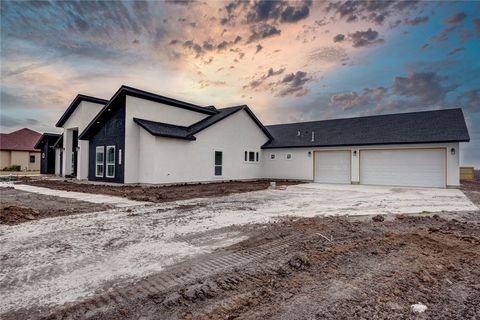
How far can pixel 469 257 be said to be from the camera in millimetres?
4035

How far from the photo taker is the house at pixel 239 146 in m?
15.2

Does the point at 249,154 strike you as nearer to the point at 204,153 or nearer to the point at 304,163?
the point at 304,163

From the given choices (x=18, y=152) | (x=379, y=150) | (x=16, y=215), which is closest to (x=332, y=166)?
(x=379, y=150)

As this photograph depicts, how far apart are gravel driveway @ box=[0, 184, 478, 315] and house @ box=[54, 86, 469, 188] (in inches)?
303

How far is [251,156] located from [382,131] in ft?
30.4

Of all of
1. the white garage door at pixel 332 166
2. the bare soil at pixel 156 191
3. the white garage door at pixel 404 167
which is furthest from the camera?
the white garage door at pixel 332 166

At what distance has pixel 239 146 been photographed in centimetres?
1995

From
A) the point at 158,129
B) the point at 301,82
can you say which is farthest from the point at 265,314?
the point at 301,82

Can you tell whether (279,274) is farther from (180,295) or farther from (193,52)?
(193,52)

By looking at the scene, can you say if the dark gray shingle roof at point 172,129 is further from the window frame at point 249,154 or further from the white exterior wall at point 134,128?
the window frame at point 249,154

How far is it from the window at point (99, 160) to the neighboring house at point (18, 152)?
2418 cm

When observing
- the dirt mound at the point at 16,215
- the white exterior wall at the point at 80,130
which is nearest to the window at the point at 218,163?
the white exterior wall at the point at 80,130

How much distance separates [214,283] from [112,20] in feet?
48.1

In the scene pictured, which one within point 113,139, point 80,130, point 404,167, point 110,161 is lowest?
point 404,167
